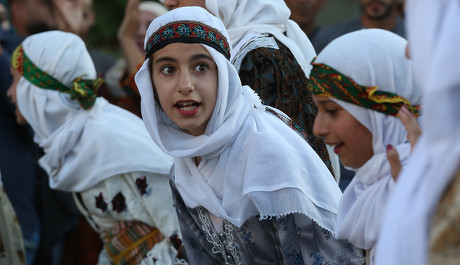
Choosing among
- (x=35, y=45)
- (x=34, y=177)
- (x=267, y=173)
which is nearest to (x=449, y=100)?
(x=267, y=173)

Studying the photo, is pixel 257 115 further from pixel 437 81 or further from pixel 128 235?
pixel 437 81

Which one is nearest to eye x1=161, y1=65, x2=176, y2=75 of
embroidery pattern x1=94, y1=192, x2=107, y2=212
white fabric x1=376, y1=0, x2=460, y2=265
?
embroidery pattern x1=94, y1=192, x2=107, y2=212

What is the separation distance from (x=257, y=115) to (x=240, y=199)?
0.38 m

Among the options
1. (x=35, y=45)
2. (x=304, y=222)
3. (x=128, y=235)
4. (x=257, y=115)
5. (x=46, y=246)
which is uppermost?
(x=257, y=115)

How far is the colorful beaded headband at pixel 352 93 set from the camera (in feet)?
9.67

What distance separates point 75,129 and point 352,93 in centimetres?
238

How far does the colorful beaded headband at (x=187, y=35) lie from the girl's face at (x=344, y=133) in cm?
54

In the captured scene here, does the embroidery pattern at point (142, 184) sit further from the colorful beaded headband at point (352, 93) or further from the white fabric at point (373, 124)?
the white fabric at point (373, 124)

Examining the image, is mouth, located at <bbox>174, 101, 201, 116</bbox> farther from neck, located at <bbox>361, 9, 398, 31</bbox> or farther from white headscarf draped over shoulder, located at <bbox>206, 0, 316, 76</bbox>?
neck, located at <bbox>361, 9, 398, 31</bbox>

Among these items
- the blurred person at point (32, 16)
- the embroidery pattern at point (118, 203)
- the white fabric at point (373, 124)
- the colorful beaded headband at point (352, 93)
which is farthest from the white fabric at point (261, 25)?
the blurred person at point (32, 16)

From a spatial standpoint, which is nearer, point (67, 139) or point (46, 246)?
point (67, 139)

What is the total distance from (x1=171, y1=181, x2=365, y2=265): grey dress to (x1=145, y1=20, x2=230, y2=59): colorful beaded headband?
0.72 meters

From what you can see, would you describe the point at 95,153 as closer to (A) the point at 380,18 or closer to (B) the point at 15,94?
(B) the point at 15,94

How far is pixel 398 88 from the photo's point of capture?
296cm
